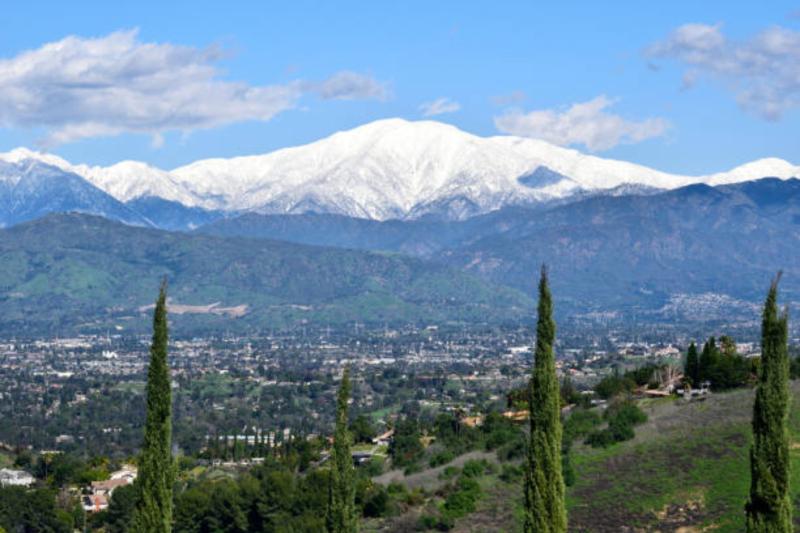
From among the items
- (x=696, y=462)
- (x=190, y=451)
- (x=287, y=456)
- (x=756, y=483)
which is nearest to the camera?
(x=756, y=483)

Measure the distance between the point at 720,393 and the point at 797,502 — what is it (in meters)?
23.1

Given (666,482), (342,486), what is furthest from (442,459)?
(342,486)

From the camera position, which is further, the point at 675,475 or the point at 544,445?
the point at 675,475

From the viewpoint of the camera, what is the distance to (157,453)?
3656 cm

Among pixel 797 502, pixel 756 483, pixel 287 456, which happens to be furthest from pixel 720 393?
pixel 756 483

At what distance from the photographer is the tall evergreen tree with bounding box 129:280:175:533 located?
119ft

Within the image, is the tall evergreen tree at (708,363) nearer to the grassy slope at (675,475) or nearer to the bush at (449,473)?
the grassy slope at (675,475)

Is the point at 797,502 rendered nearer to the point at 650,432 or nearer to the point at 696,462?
the point at 696,462

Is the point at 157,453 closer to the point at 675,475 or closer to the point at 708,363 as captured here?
the point at 675,475

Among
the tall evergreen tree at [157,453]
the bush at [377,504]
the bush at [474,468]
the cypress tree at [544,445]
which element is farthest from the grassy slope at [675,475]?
the tall evergreen tree at [157,453]

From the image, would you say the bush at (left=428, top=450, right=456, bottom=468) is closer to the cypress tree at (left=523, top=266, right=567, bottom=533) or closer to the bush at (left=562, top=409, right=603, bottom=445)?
the bush at (left=562, top=409, right=603, bottom=445)

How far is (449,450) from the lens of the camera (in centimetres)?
7950

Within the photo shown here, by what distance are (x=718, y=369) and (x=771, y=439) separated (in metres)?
43.2

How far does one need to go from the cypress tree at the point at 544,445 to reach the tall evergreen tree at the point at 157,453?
376 inches
